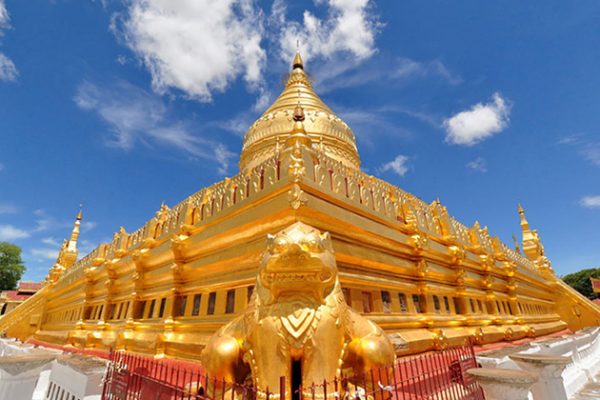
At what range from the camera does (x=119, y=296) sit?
13.2 metres

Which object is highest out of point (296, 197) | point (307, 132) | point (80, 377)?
point (307, 132)

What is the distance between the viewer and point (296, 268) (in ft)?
14.1

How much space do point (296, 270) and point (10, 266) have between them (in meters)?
62.0

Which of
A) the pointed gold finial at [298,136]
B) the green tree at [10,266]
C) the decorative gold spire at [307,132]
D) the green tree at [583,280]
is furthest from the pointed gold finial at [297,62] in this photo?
the green tree at [583,280]

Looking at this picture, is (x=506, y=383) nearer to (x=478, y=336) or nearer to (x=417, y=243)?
(x=417, y=243)

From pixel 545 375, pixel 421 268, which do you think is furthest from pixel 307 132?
pixel 545 375

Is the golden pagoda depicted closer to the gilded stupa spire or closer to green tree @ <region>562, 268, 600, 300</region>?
the gilded stupa spire

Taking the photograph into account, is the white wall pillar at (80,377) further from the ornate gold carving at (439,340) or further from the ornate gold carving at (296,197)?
the ornate gold carving at (439,340)

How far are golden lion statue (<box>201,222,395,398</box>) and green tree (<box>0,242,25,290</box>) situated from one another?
6051 cm

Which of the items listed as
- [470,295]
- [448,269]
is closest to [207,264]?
[448,269]

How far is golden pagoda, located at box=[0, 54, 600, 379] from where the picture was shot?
15.2 ft

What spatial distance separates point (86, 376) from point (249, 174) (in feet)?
17.8

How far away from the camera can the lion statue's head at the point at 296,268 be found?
14.1 ft

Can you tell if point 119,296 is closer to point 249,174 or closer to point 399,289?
point 249,174
